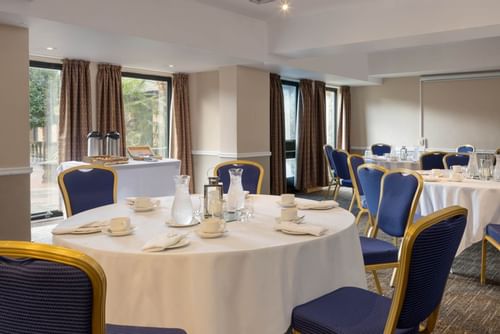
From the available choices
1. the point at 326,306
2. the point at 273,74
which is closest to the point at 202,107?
the point at 273,74

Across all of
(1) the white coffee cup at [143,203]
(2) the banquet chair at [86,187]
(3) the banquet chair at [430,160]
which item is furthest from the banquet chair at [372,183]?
(3) the banquet chair at [430,160]

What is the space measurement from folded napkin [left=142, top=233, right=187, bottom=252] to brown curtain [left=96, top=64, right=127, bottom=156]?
470 cm

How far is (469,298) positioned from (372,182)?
1118 mm

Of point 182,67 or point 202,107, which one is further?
point 202,107

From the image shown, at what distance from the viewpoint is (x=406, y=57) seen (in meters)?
9.18

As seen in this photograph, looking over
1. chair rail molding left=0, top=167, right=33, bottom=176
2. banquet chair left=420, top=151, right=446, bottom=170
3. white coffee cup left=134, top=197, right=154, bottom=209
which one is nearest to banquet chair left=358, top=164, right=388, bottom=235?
white coffee cup left=134, top=197, right=154, bottom=209

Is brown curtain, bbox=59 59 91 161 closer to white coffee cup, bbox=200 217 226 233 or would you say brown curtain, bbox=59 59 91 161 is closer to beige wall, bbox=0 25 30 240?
beige wall, bbox=0 25 30 240

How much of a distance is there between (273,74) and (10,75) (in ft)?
14.9

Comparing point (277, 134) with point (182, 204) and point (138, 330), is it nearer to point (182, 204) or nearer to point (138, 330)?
point (182, 204)

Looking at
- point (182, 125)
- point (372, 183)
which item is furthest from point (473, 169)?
point (182, 125)

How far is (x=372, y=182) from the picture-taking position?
11.8 ft

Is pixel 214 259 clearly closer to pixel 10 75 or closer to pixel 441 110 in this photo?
pixel 10 75

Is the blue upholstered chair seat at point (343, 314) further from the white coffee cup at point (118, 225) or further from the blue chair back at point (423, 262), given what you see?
the white coffee cup at point (118, 225)

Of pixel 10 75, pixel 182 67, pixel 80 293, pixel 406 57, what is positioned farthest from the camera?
pixel 406 57
